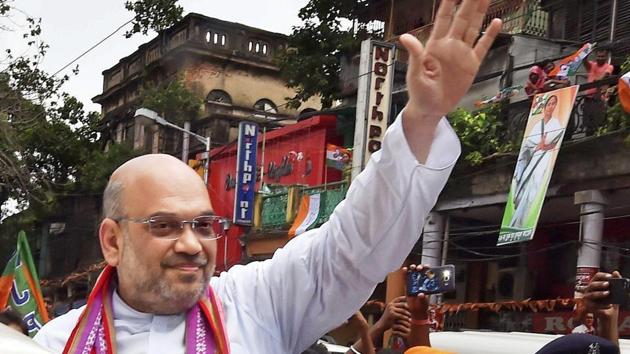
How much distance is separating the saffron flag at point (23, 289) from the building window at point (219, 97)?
67.4 feet

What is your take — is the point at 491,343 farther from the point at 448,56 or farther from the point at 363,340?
the point at 448,56

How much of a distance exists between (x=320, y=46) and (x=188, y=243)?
19.5m

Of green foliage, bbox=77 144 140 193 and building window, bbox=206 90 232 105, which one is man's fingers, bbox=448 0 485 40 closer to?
green foliage, bbox=77 144 140 193

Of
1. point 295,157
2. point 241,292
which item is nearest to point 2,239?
point 295,157

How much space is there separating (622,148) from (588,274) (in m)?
1.71

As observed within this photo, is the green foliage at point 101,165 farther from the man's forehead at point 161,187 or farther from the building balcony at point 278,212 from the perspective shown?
the man's forehead at point 161,187

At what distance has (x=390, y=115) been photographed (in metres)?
17.8

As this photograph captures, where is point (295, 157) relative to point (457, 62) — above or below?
above

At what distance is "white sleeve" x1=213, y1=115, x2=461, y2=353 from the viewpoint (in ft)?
6.88

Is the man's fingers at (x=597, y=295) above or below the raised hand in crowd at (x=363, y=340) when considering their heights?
above

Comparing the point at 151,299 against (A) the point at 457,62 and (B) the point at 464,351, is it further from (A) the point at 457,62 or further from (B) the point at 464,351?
(B) the point at 464,351

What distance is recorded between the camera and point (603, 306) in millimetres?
3439

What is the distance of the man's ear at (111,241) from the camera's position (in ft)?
7.86

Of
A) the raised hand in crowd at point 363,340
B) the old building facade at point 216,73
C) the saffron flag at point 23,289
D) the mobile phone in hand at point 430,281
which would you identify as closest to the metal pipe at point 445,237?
the saffron flag at point 23,289
